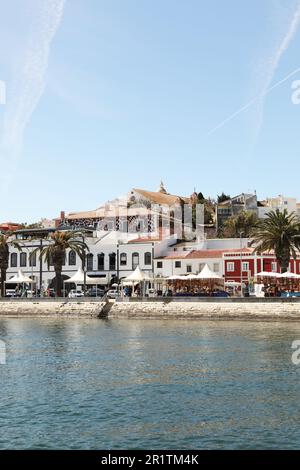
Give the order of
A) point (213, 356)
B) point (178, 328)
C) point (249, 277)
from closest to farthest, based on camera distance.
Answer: point (213, 356), point (178, 328), point (249, 277)

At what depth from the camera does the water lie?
17.8m

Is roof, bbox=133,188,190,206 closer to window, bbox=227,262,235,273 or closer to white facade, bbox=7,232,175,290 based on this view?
white facade, bbox=7,232,175,290

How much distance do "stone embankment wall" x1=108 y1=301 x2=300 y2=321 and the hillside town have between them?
870 cm

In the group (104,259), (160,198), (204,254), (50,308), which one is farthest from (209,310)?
(160,198)

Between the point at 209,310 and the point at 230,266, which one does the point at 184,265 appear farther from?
the point at 209,310

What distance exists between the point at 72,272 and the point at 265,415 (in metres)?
77.3

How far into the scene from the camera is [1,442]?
57.1ft

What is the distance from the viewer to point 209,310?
200 ft

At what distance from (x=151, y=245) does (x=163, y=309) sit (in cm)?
2975

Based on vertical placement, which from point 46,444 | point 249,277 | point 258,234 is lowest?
point 46,444

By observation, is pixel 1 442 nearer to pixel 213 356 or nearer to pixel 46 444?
pixel 46 444

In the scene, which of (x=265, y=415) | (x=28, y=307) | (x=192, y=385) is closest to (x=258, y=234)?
(x=28, y=307)

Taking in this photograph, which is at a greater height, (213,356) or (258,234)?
(258,234)

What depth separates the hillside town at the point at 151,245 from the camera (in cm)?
8244
